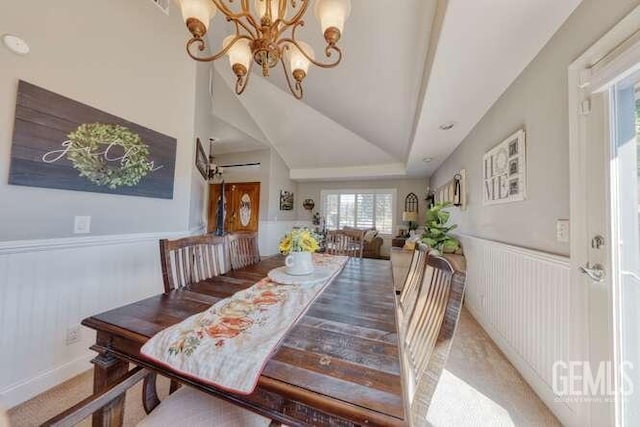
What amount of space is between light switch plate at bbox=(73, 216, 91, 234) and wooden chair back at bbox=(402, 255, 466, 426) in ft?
6.98

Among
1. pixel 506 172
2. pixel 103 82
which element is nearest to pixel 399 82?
pixel 506 172

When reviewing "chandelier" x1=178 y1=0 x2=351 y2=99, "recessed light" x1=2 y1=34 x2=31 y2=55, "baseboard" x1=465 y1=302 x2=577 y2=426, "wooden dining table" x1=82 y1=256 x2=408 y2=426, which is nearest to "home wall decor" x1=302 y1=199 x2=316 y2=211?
"baseboard" x1=465 y1=302 x2=577 y2=426

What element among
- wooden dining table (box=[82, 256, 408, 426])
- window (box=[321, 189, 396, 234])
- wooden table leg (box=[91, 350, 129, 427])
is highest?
window (box=[321, 189, 396, 234])

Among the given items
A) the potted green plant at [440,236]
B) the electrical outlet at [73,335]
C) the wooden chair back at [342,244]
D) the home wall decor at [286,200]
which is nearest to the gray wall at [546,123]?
the potted green plant at [440,236]

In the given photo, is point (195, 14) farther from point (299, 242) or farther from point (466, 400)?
point (466, 400)

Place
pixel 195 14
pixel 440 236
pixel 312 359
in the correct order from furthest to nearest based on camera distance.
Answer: pixel 440 236 → pixel 195 14 → pixel 312 359

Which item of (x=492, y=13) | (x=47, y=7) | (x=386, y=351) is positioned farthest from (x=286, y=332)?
(x=47, y=7)

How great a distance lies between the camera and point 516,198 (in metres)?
1.92

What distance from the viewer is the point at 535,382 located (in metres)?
1.58

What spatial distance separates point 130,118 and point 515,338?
348 cm

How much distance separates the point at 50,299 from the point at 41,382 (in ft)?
1.64

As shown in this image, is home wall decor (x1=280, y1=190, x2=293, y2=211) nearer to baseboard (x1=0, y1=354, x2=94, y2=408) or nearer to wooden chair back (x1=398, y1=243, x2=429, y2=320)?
baseboard (x1=0, y1=354, x2=94, y2=408)

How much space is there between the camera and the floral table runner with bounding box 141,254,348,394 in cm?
67

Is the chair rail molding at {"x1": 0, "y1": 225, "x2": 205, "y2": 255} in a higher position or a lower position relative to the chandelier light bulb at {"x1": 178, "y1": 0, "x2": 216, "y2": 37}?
lower
